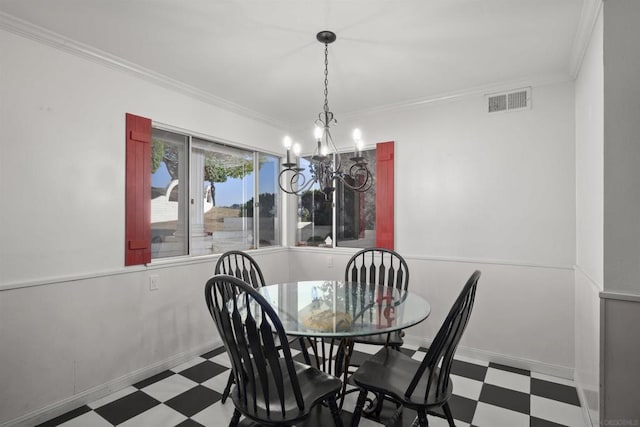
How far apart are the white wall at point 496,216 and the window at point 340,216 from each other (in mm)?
373

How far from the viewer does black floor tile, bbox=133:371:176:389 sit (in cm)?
251

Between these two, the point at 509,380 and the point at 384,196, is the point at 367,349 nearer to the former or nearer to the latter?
the point at 509,380

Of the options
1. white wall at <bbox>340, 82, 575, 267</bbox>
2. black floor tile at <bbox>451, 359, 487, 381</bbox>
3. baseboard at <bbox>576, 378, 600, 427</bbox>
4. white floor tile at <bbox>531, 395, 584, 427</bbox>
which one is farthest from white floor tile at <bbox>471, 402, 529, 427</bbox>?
white wall at <bbox>340, 82, 575, 267</bbox>

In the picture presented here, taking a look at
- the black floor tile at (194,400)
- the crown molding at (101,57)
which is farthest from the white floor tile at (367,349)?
the crown molding at (101,57)

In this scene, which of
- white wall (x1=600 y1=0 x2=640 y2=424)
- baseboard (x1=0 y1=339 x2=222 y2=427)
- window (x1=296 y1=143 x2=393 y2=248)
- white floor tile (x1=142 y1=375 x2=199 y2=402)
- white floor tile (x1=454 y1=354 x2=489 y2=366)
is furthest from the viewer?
window (x1=296 y1=143 x2=393 y2=248)

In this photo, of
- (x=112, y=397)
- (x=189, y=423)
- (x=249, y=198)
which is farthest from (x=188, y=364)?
(x=249, y=198)

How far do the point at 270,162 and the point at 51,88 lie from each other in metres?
2.34

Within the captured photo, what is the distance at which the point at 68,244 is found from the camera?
7.27 feet

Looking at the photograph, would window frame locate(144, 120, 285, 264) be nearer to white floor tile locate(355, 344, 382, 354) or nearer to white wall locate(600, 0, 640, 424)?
white floor tile locate(355, 344, 382, 354)

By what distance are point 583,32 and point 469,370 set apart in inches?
104

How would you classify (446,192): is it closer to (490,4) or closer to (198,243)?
(490,4)

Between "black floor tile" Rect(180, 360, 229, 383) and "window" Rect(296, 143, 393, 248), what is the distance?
1.85m

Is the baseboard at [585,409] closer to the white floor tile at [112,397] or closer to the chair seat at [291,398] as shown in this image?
the chair seat at [291,398]

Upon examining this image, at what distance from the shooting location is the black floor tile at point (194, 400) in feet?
7.16
